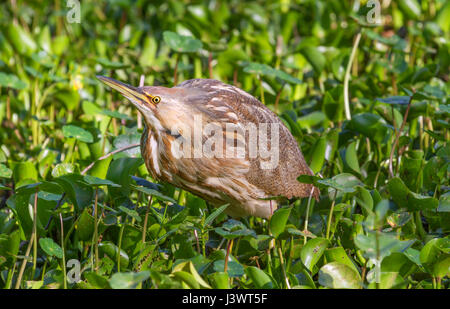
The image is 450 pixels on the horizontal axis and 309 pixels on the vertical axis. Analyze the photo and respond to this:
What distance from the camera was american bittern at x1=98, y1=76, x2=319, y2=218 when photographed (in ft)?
7.75

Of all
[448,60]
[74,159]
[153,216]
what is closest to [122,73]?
[74,159]

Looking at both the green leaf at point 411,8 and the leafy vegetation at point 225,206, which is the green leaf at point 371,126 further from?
the green leaf at point 411,8

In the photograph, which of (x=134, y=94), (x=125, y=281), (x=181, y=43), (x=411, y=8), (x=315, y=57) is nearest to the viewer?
(x=125, y=281)

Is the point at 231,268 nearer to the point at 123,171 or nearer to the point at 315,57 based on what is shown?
the point at 123,171

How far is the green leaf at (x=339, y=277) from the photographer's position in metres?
2.01

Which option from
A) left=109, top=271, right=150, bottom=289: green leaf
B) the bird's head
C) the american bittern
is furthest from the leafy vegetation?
the bird's head

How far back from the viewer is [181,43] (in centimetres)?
328

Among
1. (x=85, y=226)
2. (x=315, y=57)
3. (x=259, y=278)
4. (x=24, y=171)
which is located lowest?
(x=259, y=278)

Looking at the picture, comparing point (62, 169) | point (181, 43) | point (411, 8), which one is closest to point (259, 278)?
point (62, 169)

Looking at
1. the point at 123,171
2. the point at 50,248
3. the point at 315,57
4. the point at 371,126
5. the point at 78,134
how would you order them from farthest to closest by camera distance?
1. the point at 315,57
2. the point at 371,126
3. the point at 78,134
4. the point at 123,171
5. the point at 50,248

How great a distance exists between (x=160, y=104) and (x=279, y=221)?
1.75 ft
